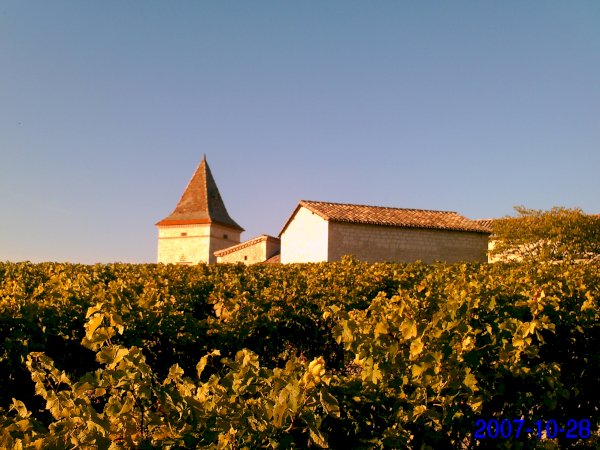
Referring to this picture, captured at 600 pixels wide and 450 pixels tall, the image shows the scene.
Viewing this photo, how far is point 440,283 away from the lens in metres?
7.94

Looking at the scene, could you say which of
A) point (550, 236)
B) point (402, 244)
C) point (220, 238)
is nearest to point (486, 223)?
point (550, 236)

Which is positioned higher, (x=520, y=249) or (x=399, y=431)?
(x=520, y=249)

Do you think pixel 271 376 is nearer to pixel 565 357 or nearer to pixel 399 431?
pixel 399 431

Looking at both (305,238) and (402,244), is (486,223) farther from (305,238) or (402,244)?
(305,238)

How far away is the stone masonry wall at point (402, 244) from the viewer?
27328 mm

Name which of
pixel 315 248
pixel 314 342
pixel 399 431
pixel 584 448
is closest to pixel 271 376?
pixel 399 431

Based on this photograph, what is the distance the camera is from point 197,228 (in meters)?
46.2

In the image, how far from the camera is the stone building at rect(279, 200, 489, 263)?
27375 millimetres

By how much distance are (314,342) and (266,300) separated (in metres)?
1.15

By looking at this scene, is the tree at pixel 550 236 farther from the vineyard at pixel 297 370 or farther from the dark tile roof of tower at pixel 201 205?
the dark tile roof of tower at pixel 201 205

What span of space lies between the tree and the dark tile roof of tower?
25.9m

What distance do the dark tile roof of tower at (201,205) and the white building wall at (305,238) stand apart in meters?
16.0
